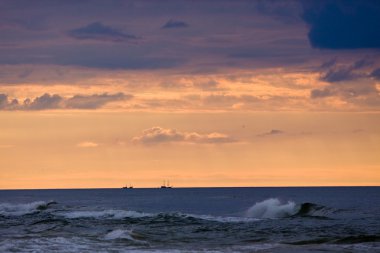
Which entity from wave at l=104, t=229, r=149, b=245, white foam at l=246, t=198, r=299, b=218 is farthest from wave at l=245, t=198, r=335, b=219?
wave at l=104, t=229, r=149, b=245

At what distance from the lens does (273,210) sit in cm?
7162

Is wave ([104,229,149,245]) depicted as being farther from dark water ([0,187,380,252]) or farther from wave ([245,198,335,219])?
wave ([245,198,335,219])

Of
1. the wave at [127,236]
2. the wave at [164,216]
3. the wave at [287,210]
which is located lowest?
the wave at [127,236]

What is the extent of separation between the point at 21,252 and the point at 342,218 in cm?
3211

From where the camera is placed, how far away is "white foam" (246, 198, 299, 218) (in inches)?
2748

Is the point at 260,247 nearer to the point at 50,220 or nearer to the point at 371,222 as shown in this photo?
the point at 371,222

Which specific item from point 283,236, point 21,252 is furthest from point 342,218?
point 21,252

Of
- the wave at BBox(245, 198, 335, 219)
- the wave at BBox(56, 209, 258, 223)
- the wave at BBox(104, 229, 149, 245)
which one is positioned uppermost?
the wave at BBox(245, 198, 335, 219)

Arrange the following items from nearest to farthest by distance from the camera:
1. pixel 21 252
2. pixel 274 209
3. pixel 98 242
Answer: pixel 21 252, pixel 98 242, pixel 274 209

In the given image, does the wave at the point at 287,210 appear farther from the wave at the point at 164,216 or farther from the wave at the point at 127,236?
the wave at the point at 127,236

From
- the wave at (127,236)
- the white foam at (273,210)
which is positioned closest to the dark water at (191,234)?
the wave at (127,236)

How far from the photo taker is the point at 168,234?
46969 mm

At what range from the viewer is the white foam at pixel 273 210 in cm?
6980

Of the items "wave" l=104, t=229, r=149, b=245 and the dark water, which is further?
"wave" l=104, t=229, r=149, b=245
